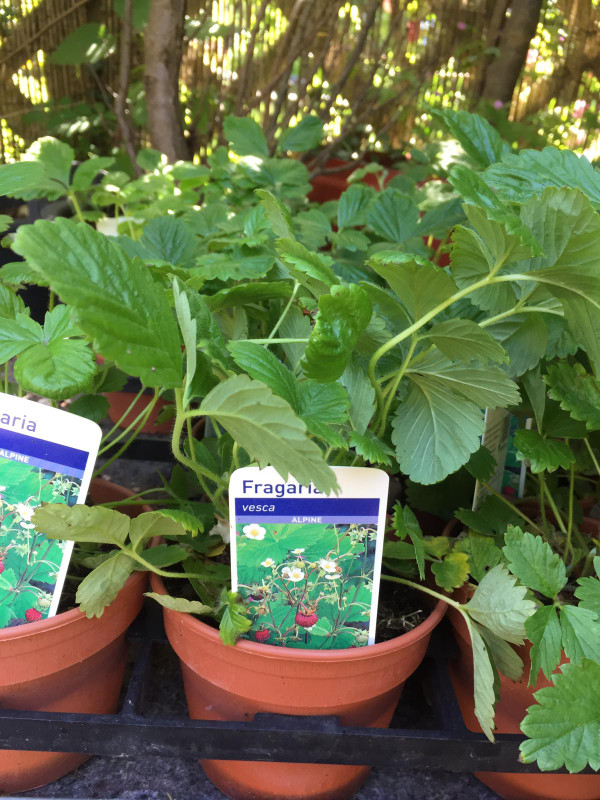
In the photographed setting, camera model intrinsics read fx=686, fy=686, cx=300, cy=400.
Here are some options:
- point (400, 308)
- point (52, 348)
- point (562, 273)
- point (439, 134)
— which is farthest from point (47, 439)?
point (439, 134)

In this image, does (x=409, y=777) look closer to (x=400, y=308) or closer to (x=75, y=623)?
(x=75, y=623)

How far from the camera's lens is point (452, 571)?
59 centimetres

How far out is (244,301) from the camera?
58 cm

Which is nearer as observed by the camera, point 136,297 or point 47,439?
point 136,297

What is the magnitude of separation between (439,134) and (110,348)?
2.52 metres

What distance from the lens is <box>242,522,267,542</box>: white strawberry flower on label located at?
533 mm

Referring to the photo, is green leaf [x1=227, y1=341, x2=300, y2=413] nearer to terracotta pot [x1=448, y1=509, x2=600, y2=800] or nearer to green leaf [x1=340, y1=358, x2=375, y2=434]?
green leaf [x1=340, y1=358, x2=375, y2=434]

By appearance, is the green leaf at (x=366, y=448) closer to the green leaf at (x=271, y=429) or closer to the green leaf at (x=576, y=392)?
the green leaf at (x=271, y=429)

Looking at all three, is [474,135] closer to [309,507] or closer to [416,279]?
[416,279]

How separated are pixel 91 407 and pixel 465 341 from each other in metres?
0.40

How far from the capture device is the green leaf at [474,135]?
639 millimetres

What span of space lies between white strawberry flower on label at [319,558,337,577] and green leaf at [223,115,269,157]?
0.84 metres

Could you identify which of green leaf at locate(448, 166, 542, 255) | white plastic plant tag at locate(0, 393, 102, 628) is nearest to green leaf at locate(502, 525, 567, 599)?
green leaf at locate(448, 166, 542, 255)

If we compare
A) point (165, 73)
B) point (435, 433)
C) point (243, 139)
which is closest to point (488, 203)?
point (435, 433)
